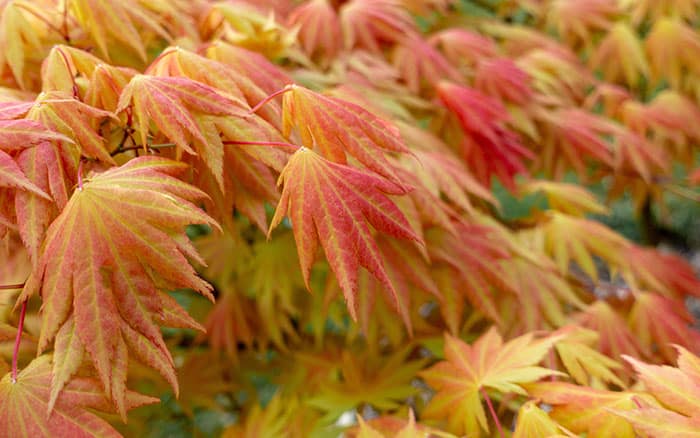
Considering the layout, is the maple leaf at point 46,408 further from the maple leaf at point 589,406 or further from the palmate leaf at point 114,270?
the maple leaf at point 589,406

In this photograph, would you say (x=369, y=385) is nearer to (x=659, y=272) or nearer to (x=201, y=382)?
(x=201, y=382)

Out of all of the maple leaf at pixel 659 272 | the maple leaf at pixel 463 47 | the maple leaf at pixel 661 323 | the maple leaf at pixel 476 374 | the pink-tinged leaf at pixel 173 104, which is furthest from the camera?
the maple leaf at pixel 463 47

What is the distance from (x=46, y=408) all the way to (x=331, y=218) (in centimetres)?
36

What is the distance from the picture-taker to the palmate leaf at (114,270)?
0.68m

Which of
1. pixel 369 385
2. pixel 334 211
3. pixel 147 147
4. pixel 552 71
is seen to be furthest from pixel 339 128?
pixel 552 71

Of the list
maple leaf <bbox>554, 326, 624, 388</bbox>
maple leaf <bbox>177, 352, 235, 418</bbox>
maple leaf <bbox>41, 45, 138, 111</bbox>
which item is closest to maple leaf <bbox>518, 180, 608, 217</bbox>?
maple leaf <bbox>554, 326, 624, 388</bbox>

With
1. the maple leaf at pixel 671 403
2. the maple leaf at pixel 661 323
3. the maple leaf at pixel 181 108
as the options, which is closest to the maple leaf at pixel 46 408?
the maple leaf at pixel 181 108

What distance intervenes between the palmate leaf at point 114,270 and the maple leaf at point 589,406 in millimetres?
477

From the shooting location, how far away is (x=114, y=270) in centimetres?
70

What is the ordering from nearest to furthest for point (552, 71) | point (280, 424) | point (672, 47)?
1. point (280, 424)
2. point (552, 71)
3. point (672, 47)

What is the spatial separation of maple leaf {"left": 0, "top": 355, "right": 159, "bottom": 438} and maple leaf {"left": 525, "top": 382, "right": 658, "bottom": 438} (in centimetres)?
50

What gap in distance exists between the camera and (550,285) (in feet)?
4.00

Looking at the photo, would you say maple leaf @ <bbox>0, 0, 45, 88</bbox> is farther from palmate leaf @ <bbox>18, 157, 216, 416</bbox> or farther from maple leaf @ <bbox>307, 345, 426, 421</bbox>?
maple leaf @ <bbox>307, 345, 426, 421</bbox>

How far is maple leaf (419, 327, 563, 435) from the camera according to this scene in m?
0.92
